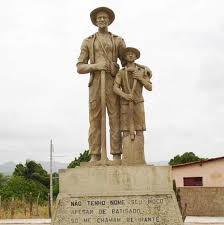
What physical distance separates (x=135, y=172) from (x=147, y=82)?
5.21ft

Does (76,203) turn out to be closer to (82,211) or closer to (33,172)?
(82,211)

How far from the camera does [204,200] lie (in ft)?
75.9

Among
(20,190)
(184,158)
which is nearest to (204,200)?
(20,190)

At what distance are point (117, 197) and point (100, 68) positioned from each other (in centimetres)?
216

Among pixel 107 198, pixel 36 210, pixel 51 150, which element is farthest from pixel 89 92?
pixel 51 150

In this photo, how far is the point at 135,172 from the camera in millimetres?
7535

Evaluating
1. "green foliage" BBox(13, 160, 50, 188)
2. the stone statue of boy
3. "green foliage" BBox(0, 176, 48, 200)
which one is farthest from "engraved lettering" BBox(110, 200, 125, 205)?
"green foliage" BBox(13, 160, 50, 188)

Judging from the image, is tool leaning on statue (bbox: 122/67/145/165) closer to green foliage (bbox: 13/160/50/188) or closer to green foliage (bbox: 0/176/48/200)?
green foliage (bbox: 0/176/48/200)

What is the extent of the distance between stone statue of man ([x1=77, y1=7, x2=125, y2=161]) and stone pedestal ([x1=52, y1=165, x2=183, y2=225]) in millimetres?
605

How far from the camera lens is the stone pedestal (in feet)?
24.3

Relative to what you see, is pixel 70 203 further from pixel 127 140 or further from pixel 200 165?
pixel 200 165

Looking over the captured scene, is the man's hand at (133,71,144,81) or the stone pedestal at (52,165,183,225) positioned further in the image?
the man's hand at (133,71,144,81)

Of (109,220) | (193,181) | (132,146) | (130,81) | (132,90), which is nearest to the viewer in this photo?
(109,220)

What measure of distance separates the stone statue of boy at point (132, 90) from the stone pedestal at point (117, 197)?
0.69 m
